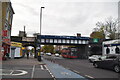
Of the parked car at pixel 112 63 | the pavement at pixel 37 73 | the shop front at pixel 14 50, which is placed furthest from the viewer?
the shop front at pixel 14 50

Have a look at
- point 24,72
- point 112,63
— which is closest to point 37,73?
point 24,72

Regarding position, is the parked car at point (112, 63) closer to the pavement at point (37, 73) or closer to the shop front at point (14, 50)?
the pavement at point (37, 73)

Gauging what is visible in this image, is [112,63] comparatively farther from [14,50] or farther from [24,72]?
[14,50]

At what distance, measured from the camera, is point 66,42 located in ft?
171

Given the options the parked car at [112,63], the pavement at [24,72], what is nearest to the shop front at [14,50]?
the pavement at [24,72]

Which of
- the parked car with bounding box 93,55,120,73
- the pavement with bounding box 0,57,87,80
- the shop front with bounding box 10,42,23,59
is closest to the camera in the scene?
the pavement with bounding box 0,57,87,80

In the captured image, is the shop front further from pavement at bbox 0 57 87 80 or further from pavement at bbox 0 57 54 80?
pavement at bbox 0 57 87 80

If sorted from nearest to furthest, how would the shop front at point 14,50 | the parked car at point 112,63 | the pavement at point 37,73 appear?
the pavement at point 37,73 → the parked car at point 112,63 → the shop front at point 14,50

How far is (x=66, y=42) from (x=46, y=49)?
7305 cm

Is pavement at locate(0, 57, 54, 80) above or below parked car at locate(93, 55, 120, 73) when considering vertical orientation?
below

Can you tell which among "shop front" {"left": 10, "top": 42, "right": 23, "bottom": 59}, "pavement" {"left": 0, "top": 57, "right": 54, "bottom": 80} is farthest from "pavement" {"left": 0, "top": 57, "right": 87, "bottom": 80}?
"shop front" {"left": 10, "top": 42, "right": 23, "bottom": 59}

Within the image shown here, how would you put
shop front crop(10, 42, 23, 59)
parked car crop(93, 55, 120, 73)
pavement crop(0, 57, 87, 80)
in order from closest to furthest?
pavement crop(0, 57, 87, 80)
parked car crop(93, 55, 120, 73)
shop front crop(10, 42, 23, 59)

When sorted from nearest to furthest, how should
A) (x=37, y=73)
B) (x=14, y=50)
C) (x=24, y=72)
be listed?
(x=37, y=73), (x=24, y=72), (x=14, y=50)

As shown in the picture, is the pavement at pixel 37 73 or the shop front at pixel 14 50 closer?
the pavement at pixel 37 73
